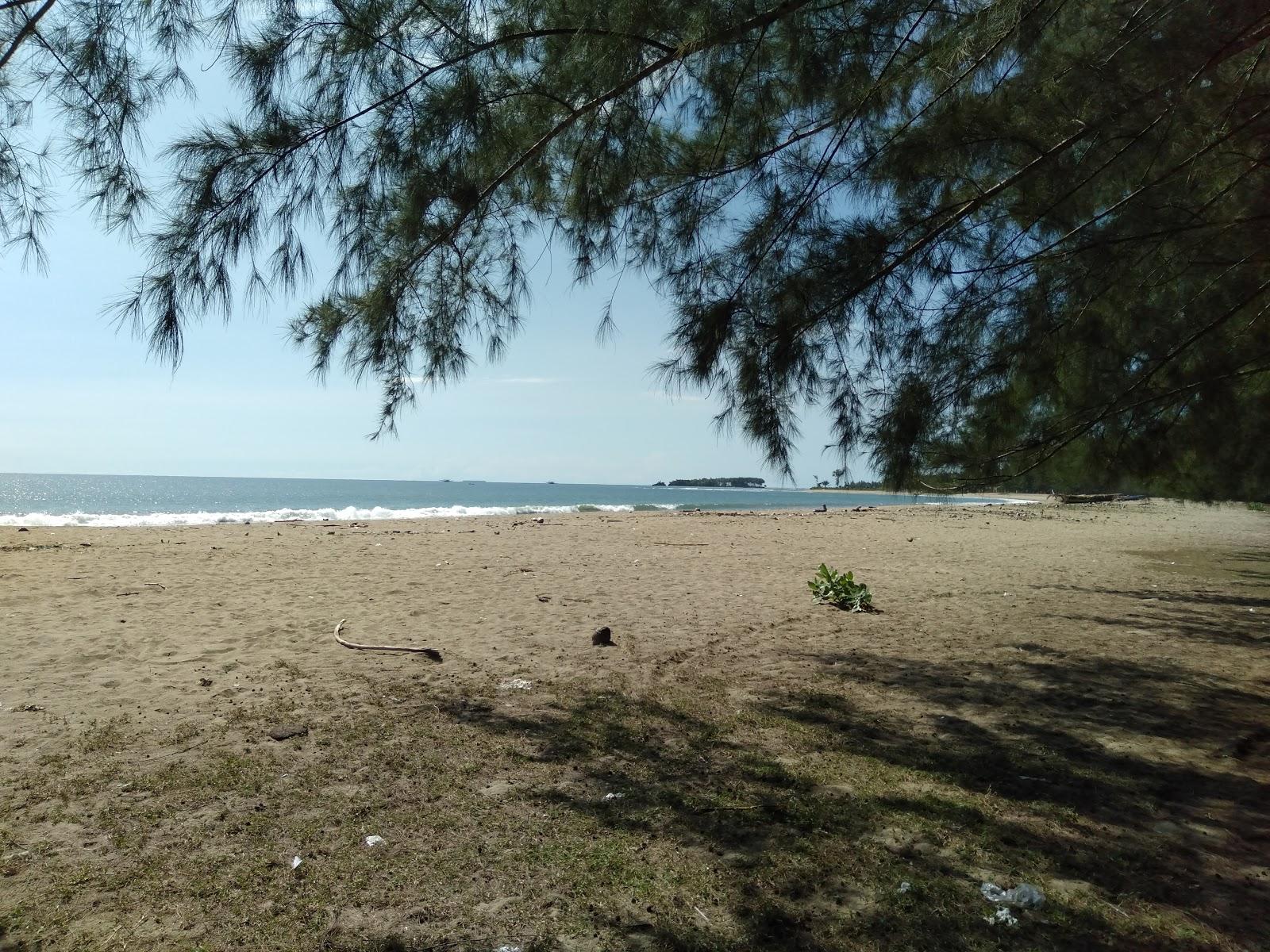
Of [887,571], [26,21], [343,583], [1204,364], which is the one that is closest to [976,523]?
[887,571]

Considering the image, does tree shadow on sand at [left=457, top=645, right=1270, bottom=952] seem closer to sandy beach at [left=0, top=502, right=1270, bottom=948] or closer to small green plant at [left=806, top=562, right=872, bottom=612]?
sandy beach at [left=0, top=502, right=1270, bottom=948]

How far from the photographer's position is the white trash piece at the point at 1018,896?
200 centimetres

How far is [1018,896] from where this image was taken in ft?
6.63

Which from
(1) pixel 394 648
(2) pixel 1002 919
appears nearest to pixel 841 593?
(1) pixel 394 648

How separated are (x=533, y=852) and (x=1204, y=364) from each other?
15.8 feet

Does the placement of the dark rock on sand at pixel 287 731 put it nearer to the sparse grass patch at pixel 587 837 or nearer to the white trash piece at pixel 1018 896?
the sparse grass patch at pixel 587 837

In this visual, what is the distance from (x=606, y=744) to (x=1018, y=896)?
161 centimetres

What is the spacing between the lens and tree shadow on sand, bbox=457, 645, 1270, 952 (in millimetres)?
1918

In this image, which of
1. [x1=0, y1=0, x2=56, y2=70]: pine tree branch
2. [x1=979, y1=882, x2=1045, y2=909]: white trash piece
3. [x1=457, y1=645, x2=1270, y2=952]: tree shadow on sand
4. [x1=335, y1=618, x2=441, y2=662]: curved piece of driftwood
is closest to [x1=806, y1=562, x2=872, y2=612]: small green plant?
[x1=457, y1=645, x2=1270, y2=952]: tree shadow on sand

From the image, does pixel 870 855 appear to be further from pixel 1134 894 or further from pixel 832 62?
pixel 832 62

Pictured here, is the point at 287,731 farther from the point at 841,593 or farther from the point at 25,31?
the point at 841,593

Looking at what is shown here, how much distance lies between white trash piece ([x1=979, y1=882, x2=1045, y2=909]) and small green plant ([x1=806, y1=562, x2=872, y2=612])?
13.9ft

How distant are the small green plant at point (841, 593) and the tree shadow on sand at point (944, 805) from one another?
2092 mm

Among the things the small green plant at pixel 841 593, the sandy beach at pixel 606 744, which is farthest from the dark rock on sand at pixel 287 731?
the small green plant at pixel 841 593
